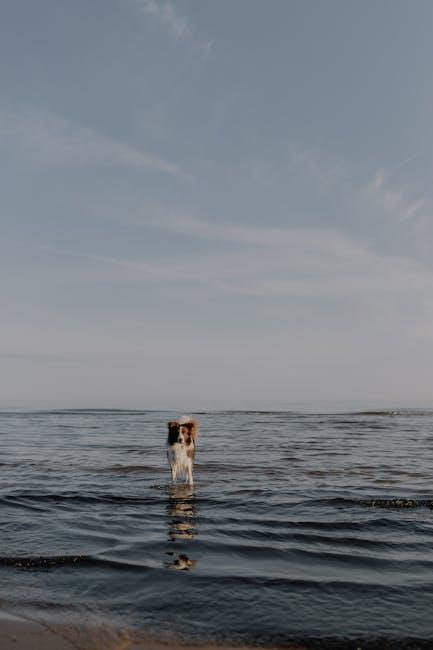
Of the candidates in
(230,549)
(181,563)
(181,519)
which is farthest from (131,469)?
(181,563)

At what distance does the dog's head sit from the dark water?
1.05 meters

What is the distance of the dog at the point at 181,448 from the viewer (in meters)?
12.8

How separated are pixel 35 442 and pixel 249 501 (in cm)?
1559

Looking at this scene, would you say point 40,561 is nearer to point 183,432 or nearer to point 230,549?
point 230,549

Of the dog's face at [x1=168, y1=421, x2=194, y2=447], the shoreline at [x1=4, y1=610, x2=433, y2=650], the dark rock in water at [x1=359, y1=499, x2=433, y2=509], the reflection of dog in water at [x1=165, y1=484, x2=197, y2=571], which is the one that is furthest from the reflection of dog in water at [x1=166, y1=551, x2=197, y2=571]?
the dog's face at [x1=168, y1=421, x2=194, y2=447]

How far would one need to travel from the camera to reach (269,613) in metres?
5.12

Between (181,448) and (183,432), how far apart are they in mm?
600

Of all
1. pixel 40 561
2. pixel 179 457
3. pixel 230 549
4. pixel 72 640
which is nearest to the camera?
pixel 72 640

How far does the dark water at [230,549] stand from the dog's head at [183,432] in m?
1.05

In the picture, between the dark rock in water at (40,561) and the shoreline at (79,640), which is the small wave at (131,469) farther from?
the shoreline at (79,640)

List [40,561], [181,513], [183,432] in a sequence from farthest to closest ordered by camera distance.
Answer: [183,432]
[181,513]
[40,561]

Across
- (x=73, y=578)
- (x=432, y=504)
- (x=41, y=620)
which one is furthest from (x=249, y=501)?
(x=41, y=620)

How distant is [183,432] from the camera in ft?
44.6

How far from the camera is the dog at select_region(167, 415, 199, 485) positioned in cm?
1281
